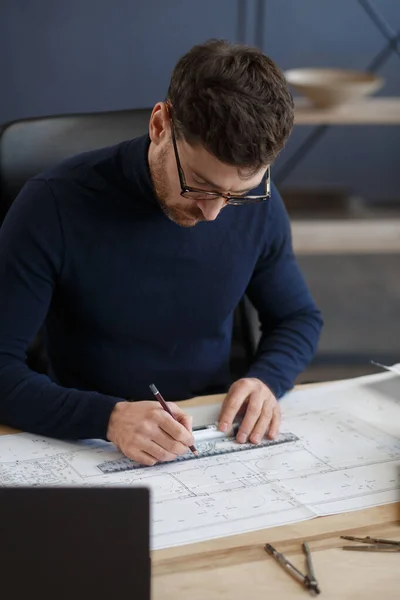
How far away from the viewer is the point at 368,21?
3949 millimetres

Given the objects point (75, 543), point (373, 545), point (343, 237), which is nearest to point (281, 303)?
point (373, 545)

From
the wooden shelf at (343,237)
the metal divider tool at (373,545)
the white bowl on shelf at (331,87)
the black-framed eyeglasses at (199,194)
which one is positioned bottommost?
the wooden shelf at (343,237)

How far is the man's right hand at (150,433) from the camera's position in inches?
47.5

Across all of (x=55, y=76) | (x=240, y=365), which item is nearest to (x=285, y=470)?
(x=240, y=365)

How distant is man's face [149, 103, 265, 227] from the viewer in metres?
1.25

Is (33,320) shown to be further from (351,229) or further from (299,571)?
(351,229)

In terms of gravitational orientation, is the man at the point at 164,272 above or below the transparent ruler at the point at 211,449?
above

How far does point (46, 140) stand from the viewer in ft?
5.57

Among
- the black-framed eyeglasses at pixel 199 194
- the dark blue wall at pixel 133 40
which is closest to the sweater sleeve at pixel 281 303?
the black-framed eyeglasses at pixel 199 194

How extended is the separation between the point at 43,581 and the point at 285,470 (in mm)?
553

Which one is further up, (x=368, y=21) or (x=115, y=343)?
(x=368, y=21)

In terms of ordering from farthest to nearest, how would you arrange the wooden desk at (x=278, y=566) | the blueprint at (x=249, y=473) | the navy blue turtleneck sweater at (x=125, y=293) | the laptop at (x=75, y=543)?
1. the navy blue turtleneck sweater at (x=125, y=293)
2. the blueprint at (x=249, y=473)
3. the wooden desk at (x=278, y=566)
4. the laptop at (x=75, y=543)

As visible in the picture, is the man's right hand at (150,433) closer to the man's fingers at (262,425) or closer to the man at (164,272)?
the man at (164,272)

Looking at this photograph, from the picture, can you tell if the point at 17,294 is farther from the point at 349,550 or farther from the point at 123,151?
the point at 349,550
